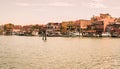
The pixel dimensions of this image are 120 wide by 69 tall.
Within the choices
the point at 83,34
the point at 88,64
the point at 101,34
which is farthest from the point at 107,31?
the point at 88,64

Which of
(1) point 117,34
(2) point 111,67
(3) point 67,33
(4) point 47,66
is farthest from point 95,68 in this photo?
(3) point 67,33

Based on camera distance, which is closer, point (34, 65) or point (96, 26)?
point (34, 65)

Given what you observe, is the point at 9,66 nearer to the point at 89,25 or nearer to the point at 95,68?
the point at 95,68

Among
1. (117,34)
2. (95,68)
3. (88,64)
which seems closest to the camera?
(95,68)

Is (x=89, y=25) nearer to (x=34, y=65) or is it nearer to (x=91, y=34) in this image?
(x=91, y=34)

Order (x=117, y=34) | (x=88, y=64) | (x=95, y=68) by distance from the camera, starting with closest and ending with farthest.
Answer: (x=95, y=68)
(x=88, y=64)
(x=117, y=34)

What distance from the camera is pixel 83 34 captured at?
622 feet

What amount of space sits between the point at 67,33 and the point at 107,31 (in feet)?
88.9

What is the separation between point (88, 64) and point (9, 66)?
9599 millimetres

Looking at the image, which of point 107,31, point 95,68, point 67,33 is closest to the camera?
point 95,68

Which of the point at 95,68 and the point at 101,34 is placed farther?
the point at 101,34

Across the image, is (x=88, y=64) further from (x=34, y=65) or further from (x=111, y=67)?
(x=34, y=65)

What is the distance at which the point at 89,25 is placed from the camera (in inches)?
7790

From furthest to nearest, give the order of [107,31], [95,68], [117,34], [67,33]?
[67,33] → [107,31] → [117,34] → [95,68]
